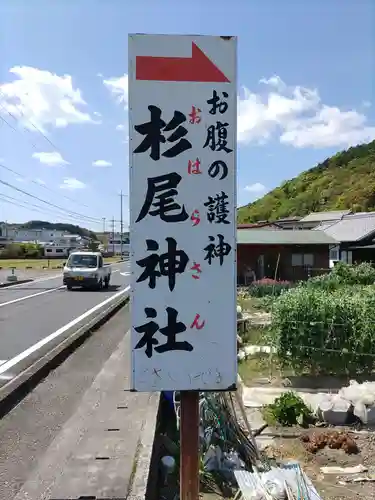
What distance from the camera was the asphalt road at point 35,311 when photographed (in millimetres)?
11008

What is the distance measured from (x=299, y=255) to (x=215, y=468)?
83.4 feet

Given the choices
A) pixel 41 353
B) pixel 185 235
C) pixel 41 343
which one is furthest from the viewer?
pixel 41 343

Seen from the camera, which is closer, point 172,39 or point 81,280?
point 172,39

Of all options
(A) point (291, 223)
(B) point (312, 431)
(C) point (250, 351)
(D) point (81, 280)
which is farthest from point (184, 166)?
(A) point (291, 223)

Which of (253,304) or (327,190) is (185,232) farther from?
(327,190)

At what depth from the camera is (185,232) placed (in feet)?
9.04

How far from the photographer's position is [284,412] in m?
6.28

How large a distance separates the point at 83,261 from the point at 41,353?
15.3 m

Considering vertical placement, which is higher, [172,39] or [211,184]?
[172,39]

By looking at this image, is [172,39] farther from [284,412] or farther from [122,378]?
[122,378]

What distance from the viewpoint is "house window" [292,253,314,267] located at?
2919 centimetres

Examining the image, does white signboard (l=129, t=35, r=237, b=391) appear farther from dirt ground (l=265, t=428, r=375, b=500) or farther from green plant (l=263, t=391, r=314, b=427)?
green plant (l=263, t=391, r=314, b=427)

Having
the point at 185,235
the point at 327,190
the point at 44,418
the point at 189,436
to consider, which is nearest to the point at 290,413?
the point at 44,418

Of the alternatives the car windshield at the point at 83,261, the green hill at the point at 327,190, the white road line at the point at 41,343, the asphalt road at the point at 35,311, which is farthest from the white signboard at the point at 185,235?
the green hill at the point at 327,190
